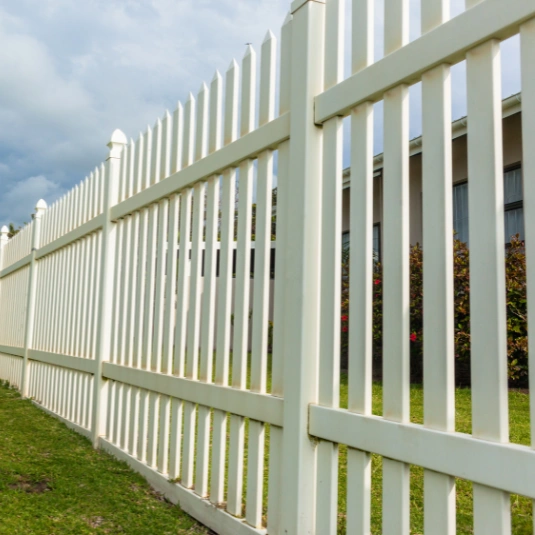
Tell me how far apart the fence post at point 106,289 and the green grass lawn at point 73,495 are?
0.30m

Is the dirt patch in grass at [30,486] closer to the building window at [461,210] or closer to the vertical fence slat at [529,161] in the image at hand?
the vertical fence slat at [529,161]

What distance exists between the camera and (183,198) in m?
3.82

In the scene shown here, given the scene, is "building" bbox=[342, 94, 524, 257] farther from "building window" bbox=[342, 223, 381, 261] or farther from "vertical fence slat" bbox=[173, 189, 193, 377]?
"vertical fence slat" bbox=[173, 189, 193, 377]

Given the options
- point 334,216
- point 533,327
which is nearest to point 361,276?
point 334,216

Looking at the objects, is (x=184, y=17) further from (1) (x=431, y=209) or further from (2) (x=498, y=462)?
(2) (x=498, y=462)

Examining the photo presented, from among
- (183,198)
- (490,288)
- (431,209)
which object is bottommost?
(490,288)

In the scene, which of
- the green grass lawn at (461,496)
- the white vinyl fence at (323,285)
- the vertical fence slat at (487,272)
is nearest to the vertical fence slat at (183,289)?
the white vinyl fence at (323,285)

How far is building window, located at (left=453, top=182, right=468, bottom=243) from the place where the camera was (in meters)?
8.30

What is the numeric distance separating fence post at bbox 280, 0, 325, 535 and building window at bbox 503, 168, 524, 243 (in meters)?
5.83

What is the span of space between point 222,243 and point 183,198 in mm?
705

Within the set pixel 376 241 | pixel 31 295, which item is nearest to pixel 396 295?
pixel 31 295

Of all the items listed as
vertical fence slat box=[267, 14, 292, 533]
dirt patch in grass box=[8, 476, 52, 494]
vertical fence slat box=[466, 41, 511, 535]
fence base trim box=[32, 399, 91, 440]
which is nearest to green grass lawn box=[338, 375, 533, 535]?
vertical fence slat box=[267, 14, 292, 533]

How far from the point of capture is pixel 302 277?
97.7 inches

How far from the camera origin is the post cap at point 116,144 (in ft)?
16.9
